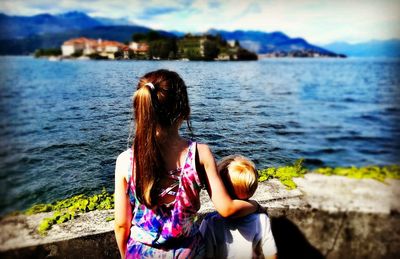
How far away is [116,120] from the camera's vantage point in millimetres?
2711

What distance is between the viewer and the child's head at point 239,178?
207 centimetres

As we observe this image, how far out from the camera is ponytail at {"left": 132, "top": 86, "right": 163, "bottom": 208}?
172 cm

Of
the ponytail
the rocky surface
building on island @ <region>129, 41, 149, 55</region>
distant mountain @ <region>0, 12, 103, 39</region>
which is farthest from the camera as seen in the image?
building on island @ <region>129, 41, 149, 55</region>

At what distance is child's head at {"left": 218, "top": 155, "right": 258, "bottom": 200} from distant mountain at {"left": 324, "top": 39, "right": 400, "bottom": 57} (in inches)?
69.4

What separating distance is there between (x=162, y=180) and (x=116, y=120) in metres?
1.00

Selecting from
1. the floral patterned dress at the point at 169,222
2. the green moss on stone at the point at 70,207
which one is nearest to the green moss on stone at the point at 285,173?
the floral patterned dress at the point at 169,222

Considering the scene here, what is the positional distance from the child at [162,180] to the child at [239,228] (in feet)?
0.35

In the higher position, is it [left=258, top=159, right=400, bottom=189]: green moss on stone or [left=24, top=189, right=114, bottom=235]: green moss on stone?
[left=258, top=159, right=400, bottom=189]: green moss on stone

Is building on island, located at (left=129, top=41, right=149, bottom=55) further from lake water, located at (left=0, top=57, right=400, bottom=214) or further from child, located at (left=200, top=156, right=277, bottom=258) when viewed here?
child, located at (left=200, top=156, right=277, bottom=258)

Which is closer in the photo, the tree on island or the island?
the island

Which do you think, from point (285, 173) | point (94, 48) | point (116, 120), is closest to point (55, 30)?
point (94, 48)

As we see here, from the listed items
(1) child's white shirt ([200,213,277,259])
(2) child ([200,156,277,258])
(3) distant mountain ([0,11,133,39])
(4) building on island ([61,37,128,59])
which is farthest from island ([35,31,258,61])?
(1) child's white shirt ([200,213,277,259])

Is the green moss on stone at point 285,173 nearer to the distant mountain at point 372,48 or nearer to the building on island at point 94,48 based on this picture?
the distant mountain at point 372,48

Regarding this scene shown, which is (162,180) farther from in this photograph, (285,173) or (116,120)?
(285,173)
